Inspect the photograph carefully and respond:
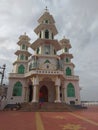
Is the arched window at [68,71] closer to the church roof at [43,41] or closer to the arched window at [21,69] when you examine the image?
the church roof at [43,41]

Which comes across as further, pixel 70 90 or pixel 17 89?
pixel 70 90

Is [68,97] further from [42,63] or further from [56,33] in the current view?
[56,33]

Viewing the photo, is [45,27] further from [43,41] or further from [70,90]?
[70,90]

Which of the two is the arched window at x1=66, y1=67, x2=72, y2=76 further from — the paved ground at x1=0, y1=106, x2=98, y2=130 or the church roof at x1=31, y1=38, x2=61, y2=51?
the paved ground at x1=0, y1=106, x2=98, y2=130

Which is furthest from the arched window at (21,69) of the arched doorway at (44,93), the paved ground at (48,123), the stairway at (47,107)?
the paved ground at (48,123)

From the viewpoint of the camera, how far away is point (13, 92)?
27391 millimetres

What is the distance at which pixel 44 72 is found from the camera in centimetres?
2441

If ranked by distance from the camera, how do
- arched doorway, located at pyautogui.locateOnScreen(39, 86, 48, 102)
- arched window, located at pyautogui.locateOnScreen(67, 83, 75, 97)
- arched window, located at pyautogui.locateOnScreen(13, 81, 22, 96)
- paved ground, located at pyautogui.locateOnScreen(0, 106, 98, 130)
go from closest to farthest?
1. paved ground, located at pyautogui.locateOnScreen(0, 106, 98, 130)
2. arched window, located at pyautogui.locateOnScreen(13, 81, 22, 96)
3. arched doorway, located at pyautogui.locateOnScreen(39, 86, 48, 102)
4. arched window, located at pyautogui.locateOnScreen(67, 83, 75, 97)

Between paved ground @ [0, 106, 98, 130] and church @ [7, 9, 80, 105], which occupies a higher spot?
church @ [7, 9, 80, 105]

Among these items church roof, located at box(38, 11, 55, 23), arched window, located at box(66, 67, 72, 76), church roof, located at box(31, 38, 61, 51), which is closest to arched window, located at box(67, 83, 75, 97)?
arched window, located at box(66, 67, 72, 76)

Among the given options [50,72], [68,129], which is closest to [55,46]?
[50,72]

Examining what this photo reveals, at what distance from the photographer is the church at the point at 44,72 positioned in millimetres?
24827

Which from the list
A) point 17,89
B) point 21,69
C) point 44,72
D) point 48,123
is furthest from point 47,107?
point 21,69

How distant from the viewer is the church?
24.8 m
